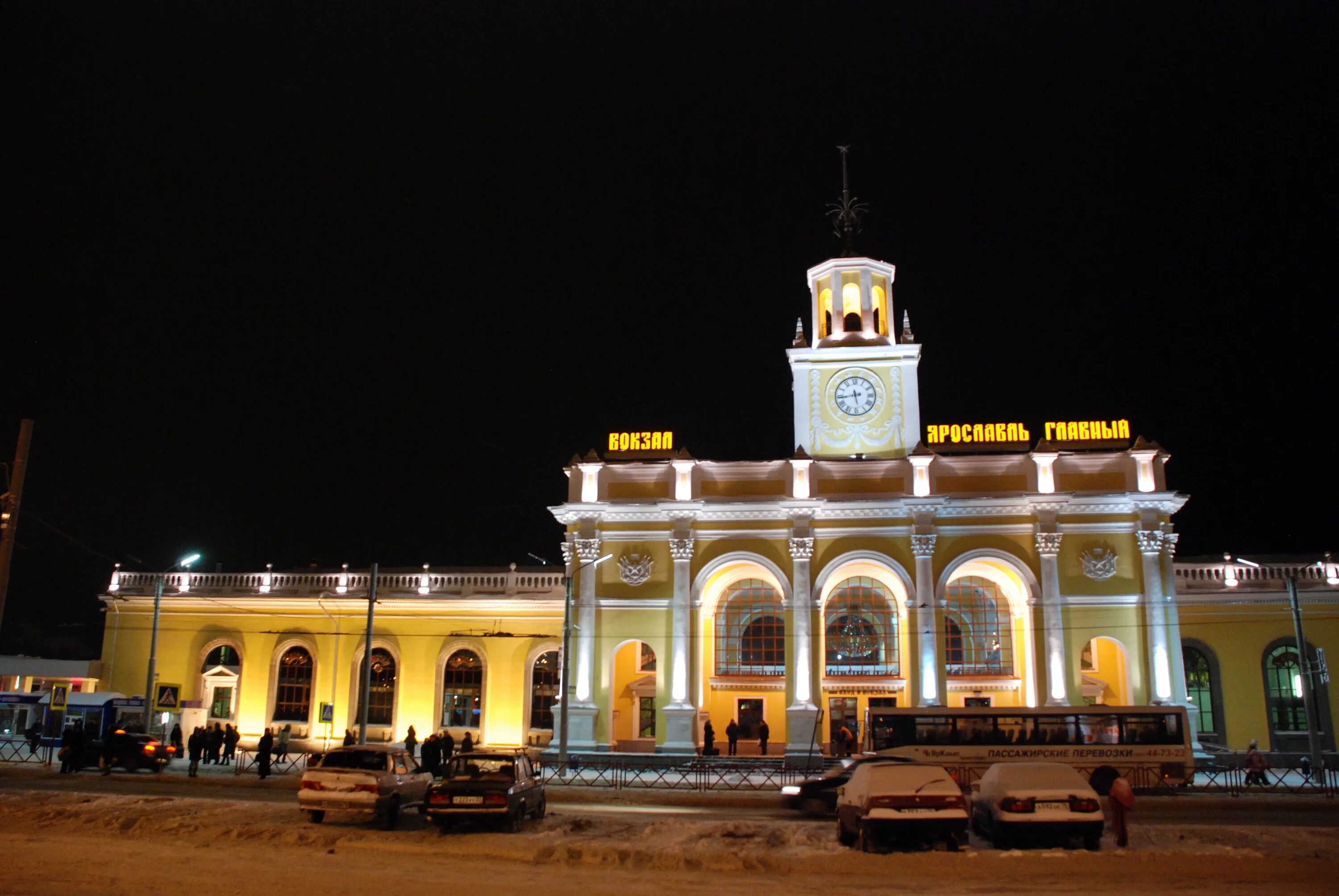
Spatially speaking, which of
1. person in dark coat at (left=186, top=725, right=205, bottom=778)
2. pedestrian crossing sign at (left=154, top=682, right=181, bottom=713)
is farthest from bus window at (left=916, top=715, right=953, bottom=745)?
pedestrian crossing sign at (left=154, top=682, right=181, bottom=713)

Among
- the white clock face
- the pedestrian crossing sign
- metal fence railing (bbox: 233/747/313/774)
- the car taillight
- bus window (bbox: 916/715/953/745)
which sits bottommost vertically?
metal fence railing (bbox: 233/747/313/774)

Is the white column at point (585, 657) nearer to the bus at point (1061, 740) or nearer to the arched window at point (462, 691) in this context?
the arched window at point (462, 691)

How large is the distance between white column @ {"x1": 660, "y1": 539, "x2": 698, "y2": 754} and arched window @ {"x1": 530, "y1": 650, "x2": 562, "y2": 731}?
550cm

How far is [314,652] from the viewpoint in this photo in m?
42.8

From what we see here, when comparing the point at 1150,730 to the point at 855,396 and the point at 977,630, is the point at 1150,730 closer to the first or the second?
the point at 977,630

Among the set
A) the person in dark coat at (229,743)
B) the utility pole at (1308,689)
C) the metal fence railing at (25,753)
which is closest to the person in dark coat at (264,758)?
the person in dark coat at (229,743)

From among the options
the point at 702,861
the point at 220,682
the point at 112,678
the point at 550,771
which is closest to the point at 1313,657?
the point at 550,771

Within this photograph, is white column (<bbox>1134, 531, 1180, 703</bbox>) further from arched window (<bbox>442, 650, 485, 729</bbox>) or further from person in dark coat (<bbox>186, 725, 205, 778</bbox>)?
person in dark coat (<bbox>186, 725, 205, 778</bbox>)

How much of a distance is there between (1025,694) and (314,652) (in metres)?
28.0

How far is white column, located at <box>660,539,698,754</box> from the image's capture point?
120 ft

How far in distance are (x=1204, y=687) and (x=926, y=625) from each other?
35.8ft

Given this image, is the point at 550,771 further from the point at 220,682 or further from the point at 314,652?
the point at 220,682

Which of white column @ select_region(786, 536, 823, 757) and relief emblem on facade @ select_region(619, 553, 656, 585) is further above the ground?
A: relief emblem on facade @ select_region(619, 553, 656, 585)

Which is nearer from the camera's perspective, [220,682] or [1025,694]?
[1025,694]
